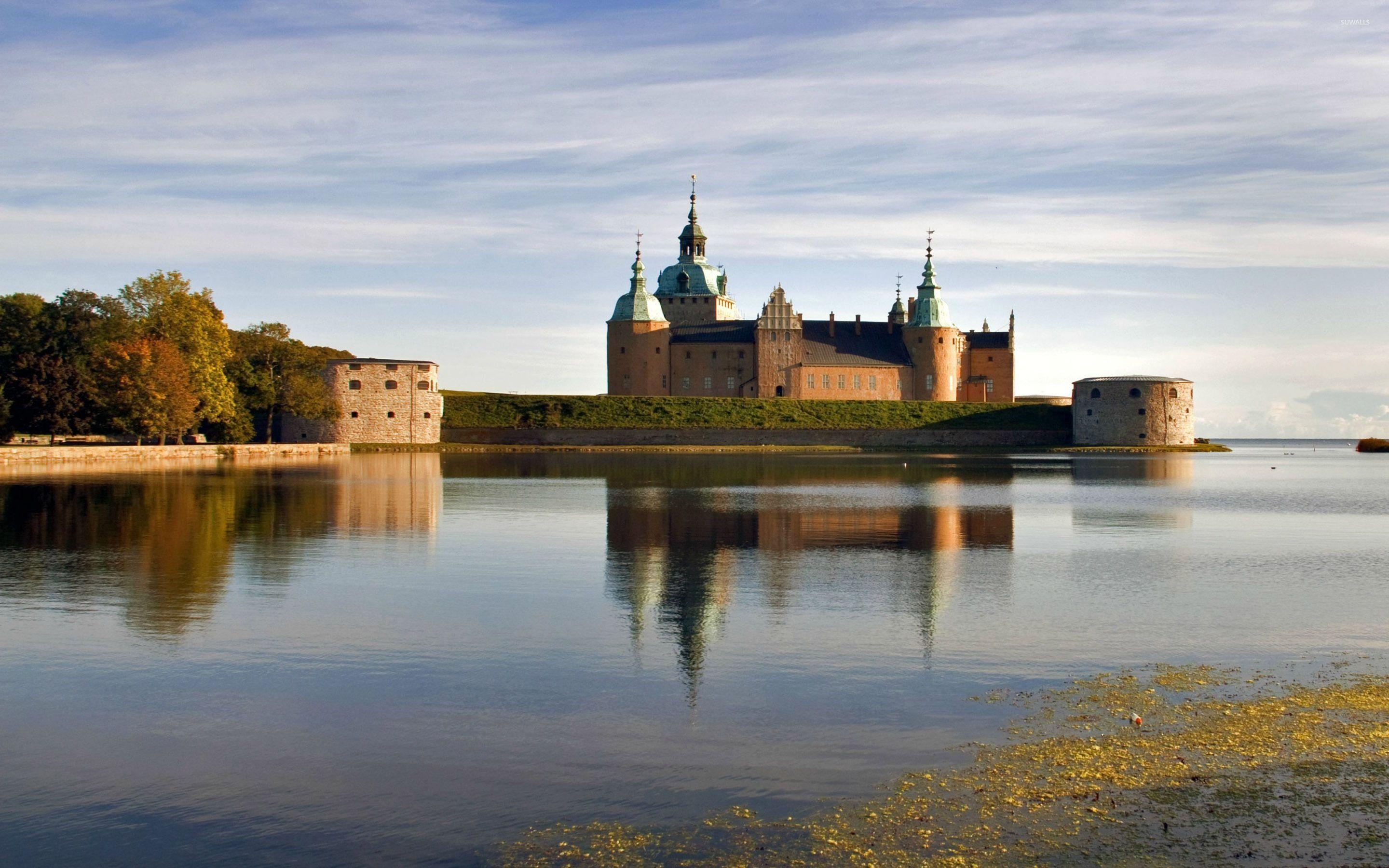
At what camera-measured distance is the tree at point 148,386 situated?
58.5 metres

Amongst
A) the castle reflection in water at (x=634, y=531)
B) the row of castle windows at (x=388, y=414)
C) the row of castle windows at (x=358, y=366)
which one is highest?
the row of castle windows at (x=358, y=366)

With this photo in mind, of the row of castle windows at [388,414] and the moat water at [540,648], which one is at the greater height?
the row of castle windows at [388,414]

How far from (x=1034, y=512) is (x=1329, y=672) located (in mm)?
19488

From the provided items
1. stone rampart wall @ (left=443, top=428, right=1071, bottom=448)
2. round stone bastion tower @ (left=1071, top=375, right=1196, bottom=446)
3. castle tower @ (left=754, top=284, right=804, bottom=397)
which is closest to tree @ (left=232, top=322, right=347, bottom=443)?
stone rampart wall @ (left=443, top=428, right=1071, bottom=448)

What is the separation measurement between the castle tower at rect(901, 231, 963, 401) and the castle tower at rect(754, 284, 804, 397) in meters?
9.82

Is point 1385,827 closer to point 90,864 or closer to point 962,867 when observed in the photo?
point 962,867

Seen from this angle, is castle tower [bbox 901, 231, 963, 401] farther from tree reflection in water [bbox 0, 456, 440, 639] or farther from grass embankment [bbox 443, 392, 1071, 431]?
tree reflection in water [bbox 0, 456, 440, 639]

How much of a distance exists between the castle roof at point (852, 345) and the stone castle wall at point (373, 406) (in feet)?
101

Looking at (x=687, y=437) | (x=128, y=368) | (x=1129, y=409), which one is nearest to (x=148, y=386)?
(x=128, y=368)

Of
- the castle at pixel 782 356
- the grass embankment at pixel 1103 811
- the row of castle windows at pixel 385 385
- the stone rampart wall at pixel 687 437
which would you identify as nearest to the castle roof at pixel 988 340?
the castle at pixel 782 356

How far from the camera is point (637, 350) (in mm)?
96875

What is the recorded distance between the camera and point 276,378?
75875mm

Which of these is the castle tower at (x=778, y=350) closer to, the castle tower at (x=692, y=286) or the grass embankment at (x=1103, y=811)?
the castle tower at (x=692, y=286)

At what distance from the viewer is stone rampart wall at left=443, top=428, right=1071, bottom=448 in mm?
83438
